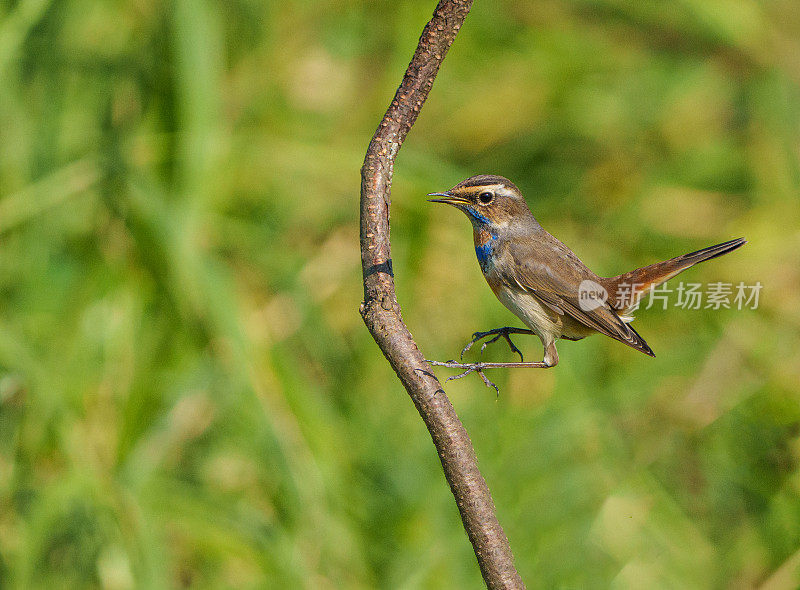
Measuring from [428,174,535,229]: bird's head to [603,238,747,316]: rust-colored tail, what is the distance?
0.36 m

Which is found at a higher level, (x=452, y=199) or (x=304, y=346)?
(x=304, y=346)

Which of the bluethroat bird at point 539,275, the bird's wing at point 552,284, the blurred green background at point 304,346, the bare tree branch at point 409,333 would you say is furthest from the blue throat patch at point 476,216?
the blurred green background at point 304,346

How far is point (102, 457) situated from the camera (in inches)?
200

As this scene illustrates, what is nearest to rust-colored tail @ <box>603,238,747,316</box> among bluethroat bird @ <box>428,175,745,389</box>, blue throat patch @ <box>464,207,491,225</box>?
bluethroat bird @ <box>428,175,745,389</box>

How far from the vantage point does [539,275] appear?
291cm

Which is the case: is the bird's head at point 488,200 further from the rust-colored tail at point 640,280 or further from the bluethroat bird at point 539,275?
the rust-colored tail at point 640,280

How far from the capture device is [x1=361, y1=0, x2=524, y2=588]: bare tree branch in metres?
1.73

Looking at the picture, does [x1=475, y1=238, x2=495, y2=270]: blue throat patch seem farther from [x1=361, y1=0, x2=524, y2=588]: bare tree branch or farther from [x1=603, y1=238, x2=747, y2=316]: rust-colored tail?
[x1=361, y1=0, x2=524, y2=588]: bare tree branch

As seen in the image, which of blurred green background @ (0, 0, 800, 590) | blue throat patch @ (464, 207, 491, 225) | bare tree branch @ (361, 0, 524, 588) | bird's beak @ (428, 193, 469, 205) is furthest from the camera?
blurred green background @ (0, 0, 800, 590)

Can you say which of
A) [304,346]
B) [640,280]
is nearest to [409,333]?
[640,280]

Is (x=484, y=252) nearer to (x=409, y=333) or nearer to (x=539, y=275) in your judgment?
(x=539, y=275)

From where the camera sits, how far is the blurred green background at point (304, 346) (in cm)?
497

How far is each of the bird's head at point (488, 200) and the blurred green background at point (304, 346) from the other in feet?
7.58

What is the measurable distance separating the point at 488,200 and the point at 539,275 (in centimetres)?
30
